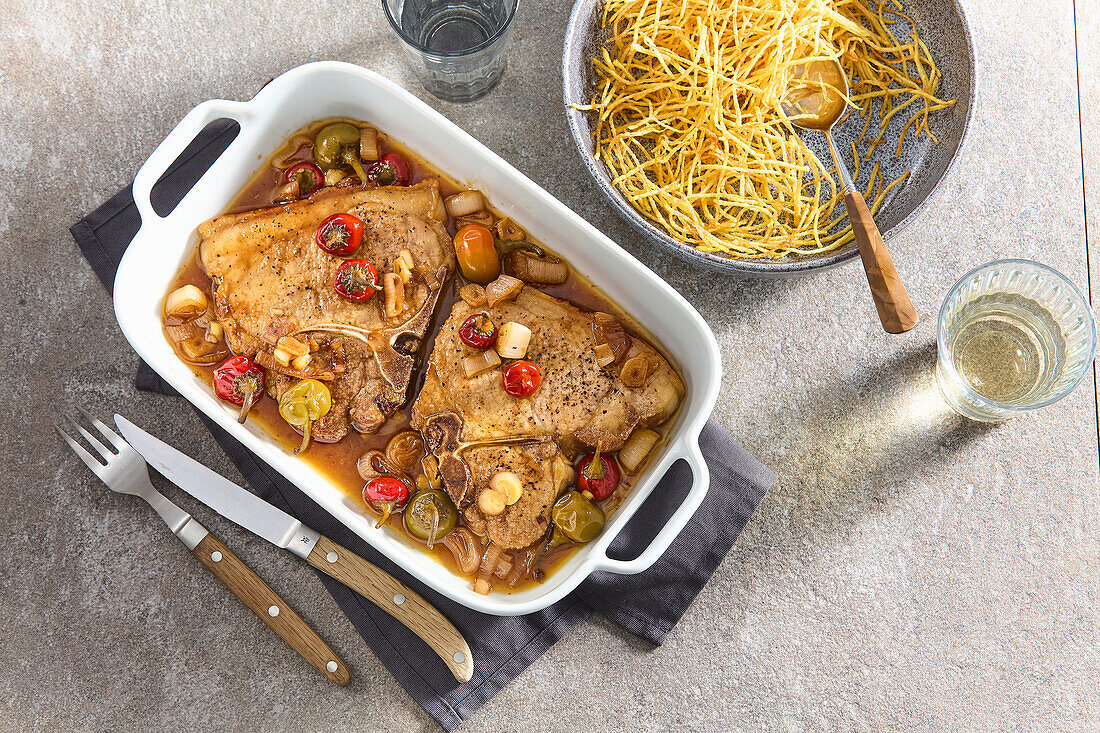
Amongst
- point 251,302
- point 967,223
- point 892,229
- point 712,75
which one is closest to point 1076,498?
point 967,223

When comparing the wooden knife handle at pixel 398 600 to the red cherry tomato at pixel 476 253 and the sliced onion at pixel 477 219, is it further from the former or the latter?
the sliced onion at pixel 477 219

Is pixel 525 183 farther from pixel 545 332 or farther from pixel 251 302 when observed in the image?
pixel 251 302

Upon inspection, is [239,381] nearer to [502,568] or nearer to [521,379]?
[521,379]

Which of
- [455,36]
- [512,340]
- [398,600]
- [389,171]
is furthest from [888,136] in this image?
[398,600]

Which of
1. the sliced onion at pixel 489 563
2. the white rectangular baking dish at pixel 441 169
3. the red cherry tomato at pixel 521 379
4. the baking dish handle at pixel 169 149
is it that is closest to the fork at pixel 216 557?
the white rectangular baking dish at pixel 441 169

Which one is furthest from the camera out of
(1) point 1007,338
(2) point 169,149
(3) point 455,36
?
(3) point 455,36

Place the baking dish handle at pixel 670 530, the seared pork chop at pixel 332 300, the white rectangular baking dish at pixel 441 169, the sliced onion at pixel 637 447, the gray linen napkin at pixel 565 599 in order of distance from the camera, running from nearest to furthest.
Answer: the baking dish handle at pixel 670 530 < the white rectangular baking dish at pixel 441 169 < the sliced onion at pixel 637 447 < the seared pork chop at pixel 332 300 < the gray linen napkin at pixel 565 599

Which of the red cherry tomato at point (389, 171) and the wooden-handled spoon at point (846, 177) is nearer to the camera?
the wooden-handled spoon at point (846, 177)

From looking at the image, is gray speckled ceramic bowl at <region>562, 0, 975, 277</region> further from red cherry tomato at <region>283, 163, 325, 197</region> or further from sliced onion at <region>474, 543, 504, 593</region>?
sliced onion at <region>474, 543, 504, 593</region>
